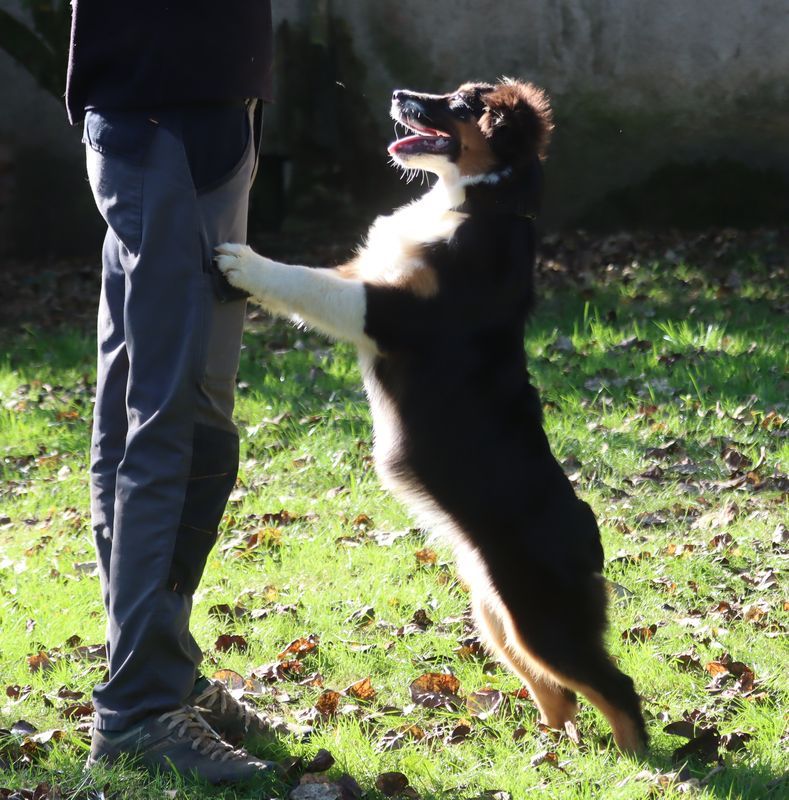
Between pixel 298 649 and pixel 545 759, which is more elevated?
pixel 545 759

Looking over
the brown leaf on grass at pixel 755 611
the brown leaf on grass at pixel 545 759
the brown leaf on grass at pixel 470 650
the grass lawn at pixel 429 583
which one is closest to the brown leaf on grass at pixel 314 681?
the grass lawn at pixel 429 583

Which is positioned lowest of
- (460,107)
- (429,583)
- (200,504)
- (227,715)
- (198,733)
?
(429,583)

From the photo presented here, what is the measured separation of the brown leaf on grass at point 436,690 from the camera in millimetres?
3338

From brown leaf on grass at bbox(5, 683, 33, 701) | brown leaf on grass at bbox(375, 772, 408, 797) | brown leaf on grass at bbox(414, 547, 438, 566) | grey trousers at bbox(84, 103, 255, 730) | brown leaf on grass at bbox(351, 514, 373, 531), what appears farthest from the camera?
brown leaf on grass at bbox(351, 514, 373, 531)

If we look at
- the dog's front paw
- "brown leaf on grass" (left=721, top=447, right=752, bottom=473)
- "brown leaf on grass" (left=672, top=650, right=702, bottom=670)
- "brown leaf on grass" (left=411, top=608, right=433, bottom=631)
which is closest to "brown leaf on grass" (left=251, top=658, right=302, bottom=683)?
"brown leaf on grass" (left=411, top=608, right=433, bottom=631)

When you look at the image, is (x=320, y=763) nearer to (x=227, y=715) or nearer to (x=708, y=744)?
(x=227, y=715)

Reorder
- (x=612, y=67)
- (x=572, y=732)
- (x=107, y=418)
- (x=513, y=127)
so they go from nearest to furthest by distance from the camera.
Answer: (x=107, y=418) → (x=572, y=732) → (x=513, y=127) → (x=612, y=67)

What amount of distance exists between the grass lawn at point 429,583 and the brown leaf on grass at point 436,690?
0.05 metres

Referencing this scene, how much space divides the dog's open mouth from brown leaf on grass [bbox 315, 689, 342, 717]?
163 centimetres

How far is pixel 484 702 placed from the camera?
3355 millimetres

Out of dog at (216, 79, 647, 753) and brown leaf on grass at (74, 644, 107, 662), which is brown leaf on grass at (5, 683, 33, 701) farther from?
dog at (216, 79, 647, 753)

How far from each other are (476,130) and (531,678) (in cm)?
161

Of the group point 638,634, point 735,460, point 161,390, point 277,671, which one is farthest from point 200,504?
point 735,460

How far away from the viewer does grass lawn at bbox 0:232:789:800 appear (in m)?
3.01
